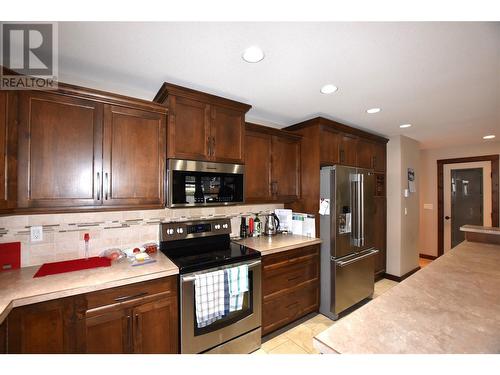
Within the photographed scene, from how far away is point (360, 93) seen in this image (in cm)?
198

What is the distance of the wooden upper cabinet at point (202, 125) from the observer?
1.80 m

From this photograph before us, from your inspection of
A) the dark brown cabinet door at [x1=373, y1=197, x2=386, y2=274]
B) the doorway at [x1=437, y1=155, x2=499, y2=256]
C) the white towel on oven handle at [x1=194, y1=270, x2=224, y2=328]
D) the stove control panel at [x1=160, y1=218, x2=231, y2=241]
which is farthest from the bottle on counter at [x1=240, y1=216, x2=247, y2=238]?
the doorway at [x1=437, y1=155, x2=499, y2=256]

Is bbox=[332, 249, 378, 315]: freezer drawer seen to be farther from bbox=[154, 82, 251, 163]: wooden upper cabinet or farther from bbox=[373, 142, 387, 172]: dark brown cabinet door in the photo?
bbox=[154, 82, 251, 163]: wooden upper cabinet

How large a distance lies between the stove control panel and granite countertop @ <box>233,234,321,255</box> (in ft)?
0.81

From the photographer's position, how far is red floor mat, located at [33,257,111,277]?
1.48 meters

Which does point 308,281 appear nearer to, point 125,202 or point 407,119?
point 125,202

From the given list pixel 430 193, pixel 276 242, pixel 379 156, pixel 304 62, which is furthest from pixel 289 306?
pixel 430 193

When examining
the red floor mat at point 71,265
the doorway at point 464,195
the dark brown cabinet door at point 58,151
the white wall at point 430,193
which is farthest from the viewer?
the white wall at point 430,193

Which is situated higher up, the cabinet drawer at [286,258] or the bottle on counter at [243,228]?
the bottle on counter at [243,228]

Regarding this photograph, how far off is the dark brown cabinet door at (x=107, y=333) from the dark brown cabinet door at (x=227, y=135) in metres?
1.36

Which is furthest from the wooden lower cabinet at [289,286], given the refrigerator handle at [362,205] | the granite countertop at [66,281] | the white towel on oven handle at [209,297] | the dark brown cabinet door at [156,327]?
the granite countertop at [66,281]

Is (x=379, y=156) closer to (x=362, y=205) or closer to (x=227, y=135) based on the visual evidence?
(x=362, y=205)

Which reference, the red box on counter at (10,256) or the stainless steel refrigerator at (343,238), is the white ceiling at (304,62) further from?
the red box on counter at (10,256)

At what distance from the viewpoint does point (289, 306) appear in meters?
2.24
